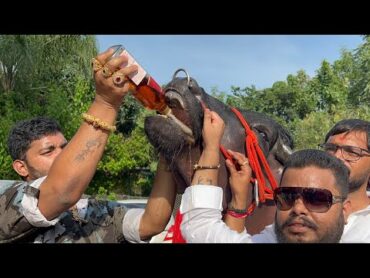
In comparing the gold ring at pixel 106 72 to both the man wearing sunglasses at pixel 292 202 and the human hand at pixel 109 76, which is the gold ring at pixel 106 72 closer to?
the human hand at pixel 109 76

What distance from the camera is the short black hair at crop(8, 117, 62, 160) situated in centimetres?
254

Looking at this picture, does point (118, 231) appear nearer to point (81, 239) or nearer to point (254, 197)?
point (81, 239)

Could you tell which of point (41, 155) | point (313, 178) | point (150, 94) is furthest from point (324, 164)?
point (41, 155)

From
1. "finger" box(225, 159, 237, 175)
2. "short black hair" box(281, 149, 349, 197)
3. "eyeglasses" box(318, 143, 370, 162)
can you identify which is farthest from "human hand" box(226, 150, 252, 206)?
"eyeglasses" box(318, 143, 370, 162)

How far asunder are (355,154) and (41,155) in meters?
1.52

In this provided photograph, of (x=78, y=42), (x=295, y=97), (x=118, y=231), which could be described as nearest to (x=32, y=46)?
(x=78, y=42)

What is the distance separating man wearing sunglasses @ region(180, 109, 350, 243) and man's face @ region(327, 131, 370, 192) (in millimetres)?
753

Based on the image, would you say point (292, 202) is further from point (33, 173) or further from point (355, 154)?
point (33, 173)

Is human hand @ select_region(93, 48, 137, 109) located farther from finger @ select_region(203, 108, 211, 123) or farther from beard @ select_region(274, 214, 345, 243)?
beard @ select_region(274, 214, 345, 243)

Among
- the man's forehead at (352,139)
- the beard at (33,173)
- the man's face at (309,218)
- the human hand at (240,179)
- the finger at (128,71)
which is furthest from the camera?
the man's forehead at (352,139)

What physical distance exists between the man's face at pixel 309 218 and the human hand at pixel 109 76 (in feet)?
2.21

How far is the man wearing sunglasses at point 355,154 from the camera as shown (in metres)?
2.61

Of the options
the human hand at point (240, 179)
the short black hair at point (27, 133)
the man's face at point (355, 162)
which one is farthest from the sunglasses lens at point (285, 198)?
the short black hair at point (27, 133)
